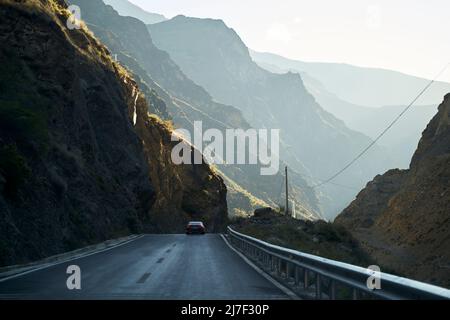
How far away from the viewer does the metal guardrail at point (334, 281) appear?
5.58 m

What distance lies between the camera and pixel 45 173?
25.3 m

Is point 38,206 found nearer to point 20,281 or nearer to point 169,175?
point 20,281

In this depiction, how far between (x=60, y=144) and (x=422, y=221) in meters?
31.9

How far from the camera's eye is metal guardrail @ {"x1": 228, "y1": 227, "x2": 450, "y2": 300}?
558cm

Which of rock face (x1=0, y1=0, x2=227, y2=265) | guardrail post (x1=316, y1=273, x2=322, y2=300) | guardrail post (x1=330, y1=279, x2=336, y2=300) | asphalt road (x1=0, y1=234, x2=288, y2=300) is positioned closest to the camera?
guardrail post (x1=330, y1=279, x2=336, y2=300)

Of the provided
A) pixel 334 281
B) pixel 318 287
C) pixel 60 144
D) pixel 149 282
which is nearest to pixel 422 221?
pixel 60 144

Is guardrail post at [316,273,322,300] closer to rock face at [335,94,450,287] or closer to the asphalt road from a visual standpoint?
the asphalt road

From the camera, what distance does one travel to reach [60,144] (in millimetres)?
32312

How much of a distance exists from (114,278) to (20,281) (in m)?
2.03

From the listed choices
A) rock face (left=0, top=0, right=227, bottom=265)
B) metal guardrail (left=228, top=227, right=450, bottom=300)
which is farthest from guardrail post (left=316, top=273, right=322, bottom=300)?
rock face (left=0, top=0, right=227, bottom=265)

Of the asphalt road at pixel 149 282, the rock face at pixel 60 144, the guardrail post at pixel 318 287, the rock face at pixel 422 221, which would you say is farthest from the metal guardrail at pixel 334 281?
the rock face at pixel 422 221

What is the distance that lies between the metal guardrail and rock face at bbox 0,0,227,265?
25.3 feet
